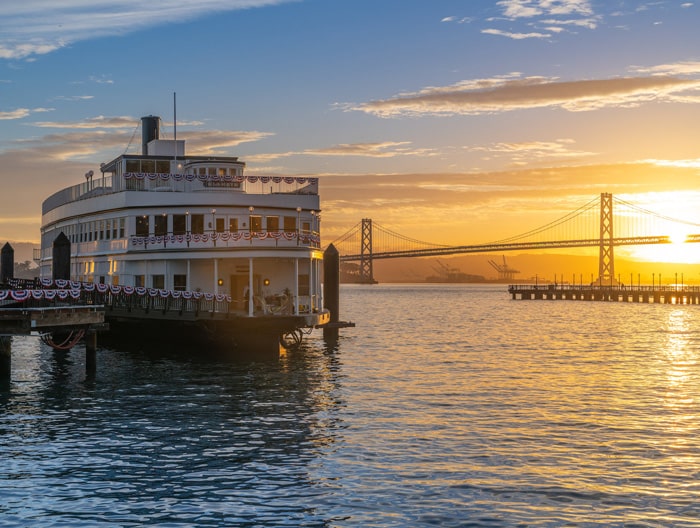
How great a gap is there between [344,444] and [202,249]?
21473 millimetres

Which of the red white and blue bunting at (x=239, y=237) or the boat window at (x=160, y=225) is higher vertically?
the boat window at (x=160, y=225)

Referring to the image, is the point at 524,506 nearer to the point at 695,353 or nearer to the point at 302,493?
the point at 302,493

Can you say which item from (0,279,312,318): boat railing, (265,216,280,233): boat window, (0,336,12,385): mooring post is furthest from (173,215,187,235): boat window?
(0,336,12,385): mooring post

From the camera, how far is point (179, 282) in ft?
150

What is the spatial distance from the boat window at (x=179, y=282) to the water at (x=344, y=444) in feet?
11.6

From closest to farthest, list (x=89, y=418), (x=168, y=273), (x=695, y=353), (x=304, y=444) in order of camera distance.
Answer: (x=304, y=444), (x=89, y=418), (x=168, y=273), (x=695, y=353)

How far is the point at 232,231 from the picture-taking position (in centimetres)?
4638

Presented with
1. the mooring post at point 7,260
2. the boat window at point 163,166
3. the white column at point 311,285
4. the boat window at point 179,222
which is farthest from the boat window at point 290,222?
the mooring post at point 7,260

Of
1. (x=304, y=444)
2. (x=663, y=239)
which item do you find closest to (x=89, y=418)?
(x=304, y=444)

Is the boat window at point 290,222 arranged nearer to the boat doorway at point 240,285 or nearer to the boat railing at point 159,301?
the boat doorway at point 240,285

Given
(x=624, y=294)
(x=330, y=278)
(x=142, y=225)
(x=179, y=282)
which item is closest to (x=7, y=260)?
(x=142, y=225)

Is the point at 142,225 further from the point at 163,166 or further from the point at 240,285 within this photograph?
the point at 240,285

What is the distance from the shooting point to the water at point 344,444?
1720 centimetres

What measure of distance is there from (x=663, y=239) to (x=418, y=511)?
570 feet
